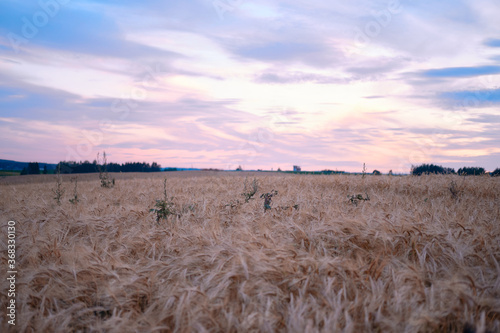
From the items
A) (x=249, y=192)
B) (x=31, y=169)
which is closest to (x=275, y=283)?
(x=249, y=192)

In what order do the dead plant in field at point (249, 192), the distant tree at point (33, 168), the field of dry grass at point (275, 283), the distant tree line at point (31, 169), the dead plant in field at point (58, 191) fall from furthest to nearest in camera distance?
the distant tree at point (33, 168) → the distant tree line at point (31, 169) → the dead plant in field at point (58, 191) → the dead plant in field at point (249, 192) → the field of dry grass at point (275, 283)

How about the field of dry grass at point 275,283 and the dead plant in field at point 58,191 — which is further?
the dead plant in field at point 58,191

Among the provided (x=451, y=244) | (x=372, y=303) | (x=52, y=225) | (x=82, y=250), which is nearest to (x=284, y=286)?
(x=372, y=303)

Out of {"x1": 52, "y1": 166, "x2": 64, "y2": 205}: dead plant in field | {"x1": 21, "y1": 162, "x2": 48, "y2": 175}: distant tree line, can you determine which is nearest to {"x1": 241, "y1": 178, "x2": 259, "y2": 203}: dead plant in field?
{"x1": 52, "y1": 166, "x2": 64, "y2": 205}: dead plant in field

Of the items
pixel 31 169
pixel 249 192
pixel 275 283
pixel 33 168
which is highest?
pixel 33 168

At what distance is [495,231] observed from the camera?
152 inches

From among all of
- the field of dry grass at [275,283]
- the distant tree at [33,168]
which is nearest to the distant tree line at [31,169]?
the distant tree at [33,168]

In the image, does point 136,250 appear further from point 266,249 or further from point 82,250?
point 266,249

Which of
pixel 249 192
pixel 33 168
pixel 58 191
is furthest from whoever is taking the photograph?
pixel 33 168

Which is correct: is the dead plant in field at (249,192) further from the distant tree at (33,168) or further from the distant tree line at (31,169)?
the distant tree at (33,168)

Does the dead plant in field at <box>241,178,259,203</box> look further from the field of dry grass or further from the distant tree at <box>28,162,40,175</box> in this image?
the distant tree at <box>28,162,40,175</box>

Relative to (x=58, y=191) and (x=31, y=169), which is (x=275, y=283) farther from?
Answer: (x=31, y=169)

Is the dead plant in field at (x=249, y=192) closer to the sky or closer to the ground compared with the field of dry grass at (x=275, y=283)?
closer to the sky

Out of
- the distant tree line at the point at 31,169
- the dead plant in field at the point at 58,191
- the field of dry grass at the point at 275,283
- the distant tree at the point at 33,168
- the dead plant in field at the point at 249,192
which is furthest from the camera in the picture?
the distant tree at the point at 33,168
